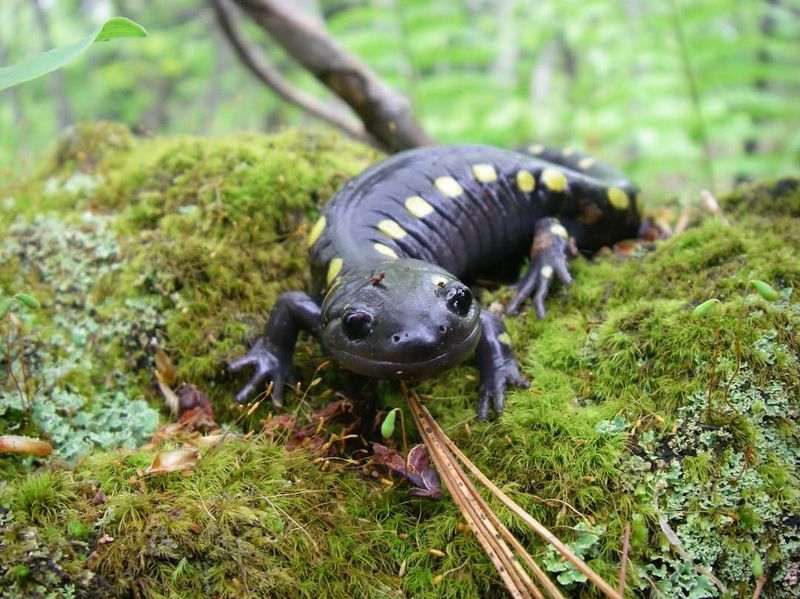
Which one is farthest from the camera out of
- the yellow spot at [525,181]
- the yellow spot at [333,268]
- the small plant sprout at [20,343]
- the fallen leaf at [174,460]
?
the yellow spot at [525,181]

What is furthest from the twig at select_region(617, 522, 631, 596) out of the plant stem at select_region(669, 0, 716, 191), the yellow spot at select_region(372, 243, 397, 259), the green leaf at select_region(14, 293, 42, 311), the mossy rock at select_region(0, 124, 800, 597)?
the plant stem at select_region(669, 0, 716, 191)

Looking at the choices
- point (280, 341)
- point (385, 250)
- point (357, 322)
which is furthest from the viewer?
point (385, 250)

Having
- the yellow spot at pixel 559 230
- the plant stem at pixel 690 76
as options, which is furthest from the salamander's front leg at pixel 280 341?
the plant stem at pixel 690 76

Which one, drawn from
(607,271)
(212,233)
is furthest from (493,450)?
(212,233)

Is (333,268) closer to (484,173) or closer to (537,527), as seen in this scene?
(484,173)

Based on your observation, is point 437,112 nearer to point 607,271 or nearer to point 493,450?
point 607,271

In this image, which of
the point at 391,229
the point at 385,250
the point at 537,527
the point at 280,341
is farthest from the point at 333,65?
the point at 537,527

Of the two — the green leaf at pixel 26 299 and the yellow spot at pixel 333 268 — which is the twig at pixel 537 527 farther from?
the green leaf at pixel 26 299
